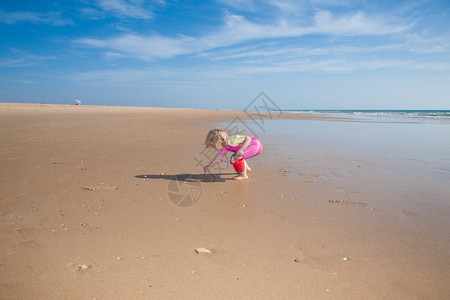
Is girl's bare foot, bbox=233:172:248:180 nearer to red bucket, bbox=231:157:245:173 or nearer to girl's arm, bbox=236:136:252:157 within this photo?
red bucket, bbox=231:157:245:173

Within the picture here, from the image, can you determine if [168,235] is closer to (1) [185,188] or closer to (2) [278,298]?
(2) [278,298]

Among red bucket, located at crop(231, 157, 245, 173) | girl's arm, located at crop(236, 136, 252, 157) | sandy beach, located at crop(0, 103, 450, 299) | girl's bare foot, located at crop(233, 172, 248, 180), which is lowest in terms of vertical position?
sandy beach, located at crop(0, 103, 450, 299)

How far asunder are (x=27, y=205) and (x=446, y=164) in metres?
6.52

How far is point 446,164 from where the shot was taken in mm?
4879

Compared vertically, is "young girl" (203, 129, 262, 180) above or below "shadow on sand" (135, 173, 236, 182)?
above

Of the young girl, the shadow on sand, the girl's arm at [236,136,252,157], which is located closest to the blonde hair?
the young girl

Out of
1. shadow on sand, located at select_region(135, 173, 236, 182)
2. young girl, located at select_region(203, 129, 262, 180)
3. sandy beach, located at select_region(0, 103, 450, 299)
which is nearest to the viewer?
sandy beach, located at select_region(0, 103, 450, 299)

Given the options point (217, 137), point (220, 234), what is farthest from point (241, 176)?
point (220, 234)

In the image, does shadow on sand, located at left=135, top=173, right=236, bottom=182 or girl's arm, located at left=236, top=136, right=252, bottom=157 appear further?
girl's arm, located at left=236, top=136, right=252, bottom=157

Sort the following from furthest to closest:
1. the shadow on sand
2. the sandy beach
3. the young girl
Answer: the young girl
the shadow on sand
the sandy beach

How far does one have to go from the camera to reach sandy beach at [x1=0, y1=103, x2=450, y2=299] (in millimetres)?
1603

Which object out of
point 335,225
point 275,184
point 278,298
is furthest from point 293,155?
point 278,298

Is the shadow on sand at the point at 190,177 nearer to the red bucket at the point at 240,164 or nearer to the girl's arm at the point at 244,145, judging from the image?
the red bucket at the point at 240,164

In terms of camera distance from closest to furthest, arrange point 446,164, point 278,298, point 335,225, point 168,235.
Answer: point 278,298 < point 168,235 < point 335,225 < point 446,164
